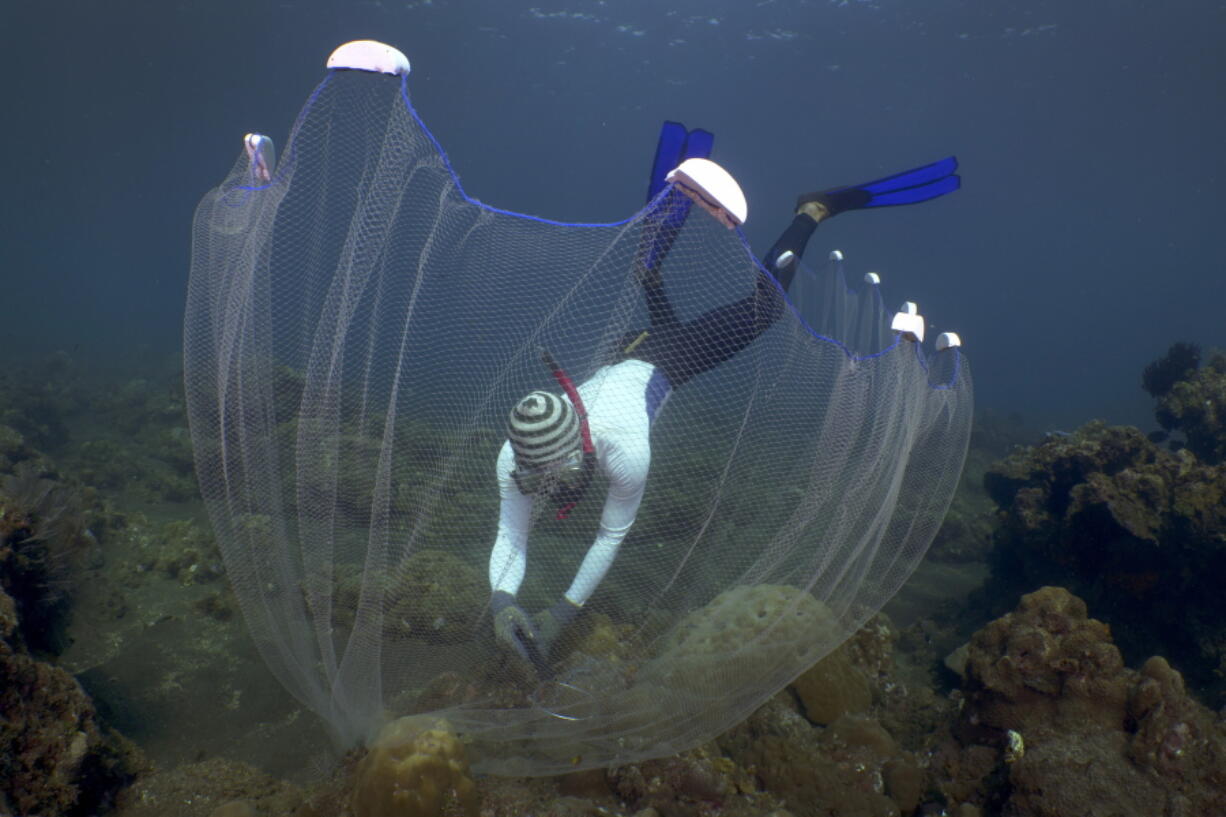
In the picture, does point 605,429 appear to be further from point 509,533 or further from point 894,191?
point 894,191

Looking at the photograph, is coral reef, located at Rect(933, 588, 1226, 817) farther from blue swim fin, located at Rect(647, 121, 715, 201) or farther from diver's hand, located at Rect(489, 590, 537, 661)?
blue swim fin, located at Rect(647, 121, 715, 201)

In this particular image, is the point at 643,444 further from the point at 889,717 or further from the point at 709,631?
the point at 889,717

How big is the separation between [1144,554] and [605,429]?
19.1ft

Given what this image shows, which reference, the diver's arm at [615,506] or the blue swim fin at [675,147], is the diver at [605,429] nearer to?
the diver's arm at [615,506]

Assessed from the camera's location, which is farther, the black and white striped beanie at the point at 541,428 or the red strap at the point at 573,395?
Result: the red strap at the point at 573,395

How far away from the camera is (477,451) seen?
3.68m

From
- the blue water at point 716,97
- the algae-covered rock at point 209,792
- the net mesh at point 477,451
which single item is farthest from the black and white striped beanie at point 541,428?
the blue water at point 716,97

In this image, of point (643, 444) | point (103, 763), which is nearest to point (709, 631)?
point (643, 444)

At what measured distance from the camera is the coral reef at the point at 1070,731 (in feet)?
10.6

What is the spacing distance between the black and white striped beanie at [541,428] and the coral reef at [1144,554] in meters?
5.89

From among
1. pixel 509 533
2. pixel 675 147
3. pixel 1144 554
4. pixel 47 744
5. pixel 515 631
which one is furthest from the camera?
pixel 675 147

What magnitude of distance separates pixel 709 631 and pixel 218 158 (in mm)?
69162

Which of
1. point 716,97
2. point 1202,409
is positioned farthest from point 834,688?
point 716,97

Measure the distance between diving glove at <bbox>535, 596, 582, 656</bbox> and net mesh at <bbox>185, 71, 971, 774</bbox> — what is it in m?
0.09
